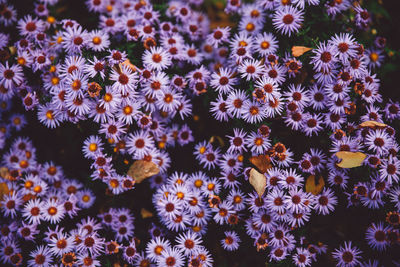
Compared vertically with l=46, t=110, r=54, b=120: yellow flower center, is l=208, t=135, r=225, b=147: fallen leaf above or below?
above

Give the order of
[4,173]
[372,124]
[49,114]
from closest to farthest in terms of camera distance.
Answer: [372,124] → [49,114] → [4,173]

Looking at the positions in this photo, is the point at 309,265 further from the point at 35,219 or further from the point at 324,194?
the point at 35,219

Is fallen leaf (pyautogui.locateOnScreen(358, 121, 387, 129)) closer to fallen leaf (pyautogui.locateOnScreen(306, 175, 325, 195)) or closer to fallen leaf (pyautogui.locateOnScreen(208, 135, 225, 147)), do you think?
fallen leaf (pyautogui.locateOnScreen(306, 175, 325, 195))

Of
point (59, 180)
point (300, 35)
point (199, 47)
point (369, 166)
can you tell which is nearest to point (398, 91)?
point (369, 166)

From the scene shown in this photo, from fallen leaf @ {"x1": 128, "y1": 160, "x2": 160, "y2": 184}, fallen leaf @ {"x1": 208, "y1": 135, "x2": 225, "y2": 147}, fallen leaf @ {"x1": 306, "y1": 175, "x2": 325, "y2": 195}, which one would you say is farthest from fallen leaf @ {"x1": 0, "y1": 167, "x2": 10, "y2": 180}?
fallen leaf @ {"x1": 306, "y1": 175, "x2": 325, "y2": 195}

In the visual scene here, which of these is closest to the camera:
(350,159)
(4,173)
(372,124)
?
(350,159)

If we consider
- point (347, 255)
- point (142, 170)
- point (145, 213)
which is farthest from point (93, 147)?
point (347, 255)

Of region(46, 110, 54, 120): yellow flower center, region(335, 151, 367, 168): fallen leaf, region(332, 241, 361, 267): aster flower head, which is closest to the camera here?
region(335, 151, 367, 168): fallen leaf

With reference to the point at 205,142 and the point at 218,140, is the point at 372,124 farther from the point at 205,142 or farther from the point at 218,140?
the point at 205,142
